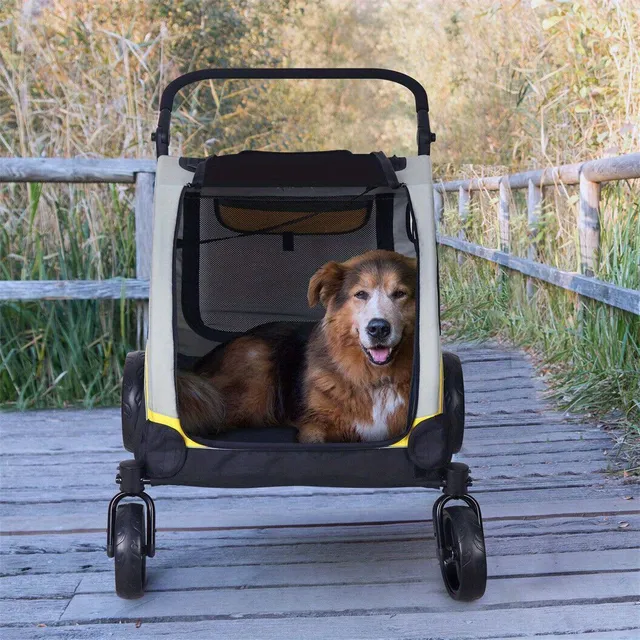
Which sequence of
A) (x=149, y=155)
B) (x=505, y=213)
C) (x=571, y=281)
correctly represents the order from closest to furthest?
(x=149, y=155)
(x=571, y=281)
(x=505, y=213)

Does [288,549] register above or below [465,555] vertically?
below

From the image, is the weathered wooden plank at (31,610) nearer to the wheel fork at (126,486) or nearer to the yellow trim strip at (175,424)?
the wheel fork at (126,486)

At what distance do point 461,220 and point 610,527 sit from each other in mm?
5739

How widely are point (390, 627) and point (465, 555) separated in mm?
242

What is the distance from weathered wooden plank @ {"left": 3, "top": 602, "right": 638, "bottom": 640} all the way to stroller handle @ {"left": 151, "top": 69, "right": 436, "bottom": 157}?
1.17 metres

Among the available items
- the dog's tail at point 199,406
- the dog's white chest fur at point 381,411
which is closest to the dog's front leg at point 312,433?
the dog's white chest fur at point 381,411

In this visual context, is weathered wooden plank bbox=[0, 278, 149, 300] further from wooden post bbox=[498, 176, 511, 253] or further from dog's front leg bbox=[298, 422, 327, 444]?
wooden post bbox=[498, 176, 511, 253]

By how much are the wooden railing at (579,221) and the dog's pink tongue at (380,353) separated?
1.67 m

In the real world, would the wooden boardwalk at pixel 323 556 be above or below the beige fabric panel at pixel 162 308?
below

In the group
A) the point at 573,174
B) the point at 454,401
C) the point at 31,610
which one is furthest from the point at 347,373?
the point at 573,174

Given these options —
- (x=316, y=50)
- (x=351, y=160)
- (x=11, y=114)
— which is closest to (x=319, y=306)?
(x=351, y=160)

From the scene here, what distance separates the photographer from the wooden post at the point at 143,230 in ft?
13.5

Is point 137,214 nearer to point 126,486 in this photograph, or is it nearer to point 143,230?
point 143,230

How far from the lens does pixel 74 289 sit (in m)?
4.04
